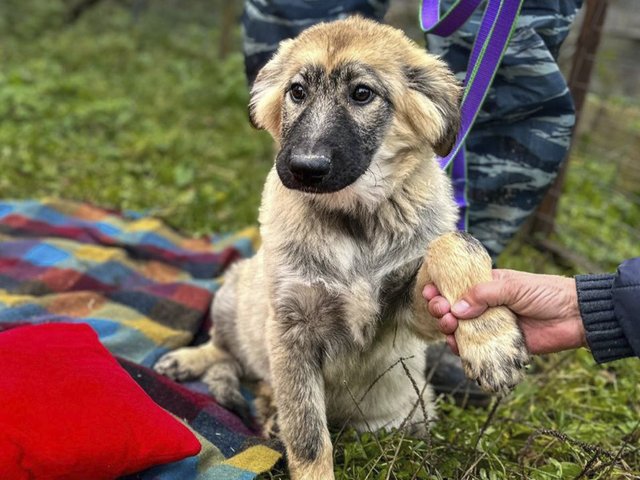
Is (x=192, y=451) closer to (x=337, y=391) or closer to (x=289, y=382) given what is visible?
(x=289, y=382)

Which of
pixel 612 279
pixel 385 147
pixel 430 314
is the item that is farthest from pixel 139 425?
pixel 612 279

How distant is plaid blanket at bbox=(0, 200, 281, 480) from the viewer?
2982 millimetres

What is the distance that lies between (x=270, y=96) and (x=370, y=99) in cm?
46

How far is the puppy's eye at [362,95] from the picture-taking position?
2.72 meters

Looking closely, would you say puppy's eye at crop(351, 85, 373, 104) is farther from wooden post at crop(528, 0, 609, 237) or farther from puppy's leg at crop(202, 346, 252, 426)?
wooden post at crop(528, 0, 609, 237)

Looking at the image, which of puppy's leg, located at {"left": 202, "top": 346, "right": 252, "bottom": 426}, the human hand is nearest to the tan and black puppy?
the human hand

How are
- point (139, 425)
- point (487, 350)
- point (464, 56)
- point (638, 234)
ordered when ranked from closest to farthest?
point (487, 350)
point (139, 425)
point (464, 56)
point (638, 234)

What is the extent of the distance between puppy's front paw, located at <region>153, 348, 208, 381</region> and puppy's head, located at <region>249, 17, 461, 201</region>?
1.40 m

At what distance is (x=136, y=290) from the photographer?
14.1 ft

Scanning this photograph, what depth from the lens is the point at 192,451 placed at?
103 inches

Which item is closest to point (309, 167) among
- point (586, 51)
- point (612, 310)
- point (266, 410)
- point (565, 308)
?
point (565, 308)

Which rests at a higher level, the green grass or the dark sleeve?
the dark sleeve

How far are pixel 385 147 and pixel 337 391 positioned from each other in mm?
1041

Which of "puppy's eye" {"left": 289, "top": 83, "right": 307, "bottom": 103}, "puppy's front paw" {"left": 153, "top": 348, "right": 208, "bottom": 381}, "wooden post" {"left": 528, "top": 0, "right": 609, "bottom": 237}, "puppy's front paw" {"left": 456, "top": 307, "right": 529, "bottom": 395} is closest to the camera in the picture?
"puppy's front paw" {"left": 456, "top": 307, "right": 529, "bottom": 395}
